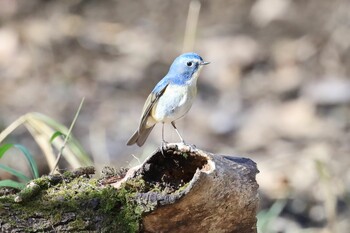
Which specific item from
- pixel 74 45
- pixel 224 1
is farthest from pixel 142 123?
pixel 224 1

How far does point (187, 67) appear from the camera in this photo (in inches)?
146

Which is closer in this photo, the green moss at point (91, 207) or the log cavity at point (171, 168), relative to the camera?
the green moss at point (91, 207)

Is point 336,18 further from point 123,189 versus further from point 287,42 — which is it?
point 123,189

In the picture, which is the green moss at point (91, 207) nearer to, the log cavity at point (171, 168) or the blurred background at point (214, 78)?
the log cavity at point (171, 168)

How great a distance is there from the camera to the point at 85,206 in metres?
2.66

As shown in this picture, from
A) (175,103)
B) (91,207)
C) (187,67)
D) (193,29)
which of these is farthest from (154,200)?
(193,29)

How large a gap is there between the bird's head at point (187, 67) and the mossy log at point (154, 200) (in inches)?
36.7

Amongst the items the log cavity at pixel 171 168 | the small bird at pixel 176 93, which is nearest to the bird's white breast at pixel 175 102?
the small bird at pixel 176 93

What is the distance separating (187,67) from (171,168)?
0.98m

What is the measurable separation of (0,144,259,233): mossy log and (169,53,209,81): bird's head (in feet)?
3.06

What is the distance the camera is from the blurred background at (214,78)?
600 centimetres

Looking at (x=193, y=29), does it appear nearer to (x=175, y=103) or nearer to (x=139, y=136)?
(x=139, y=136)

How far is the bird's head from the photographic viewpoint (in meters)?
3.69

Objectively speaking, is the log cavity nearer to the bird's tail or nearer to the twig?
the bird's tail
